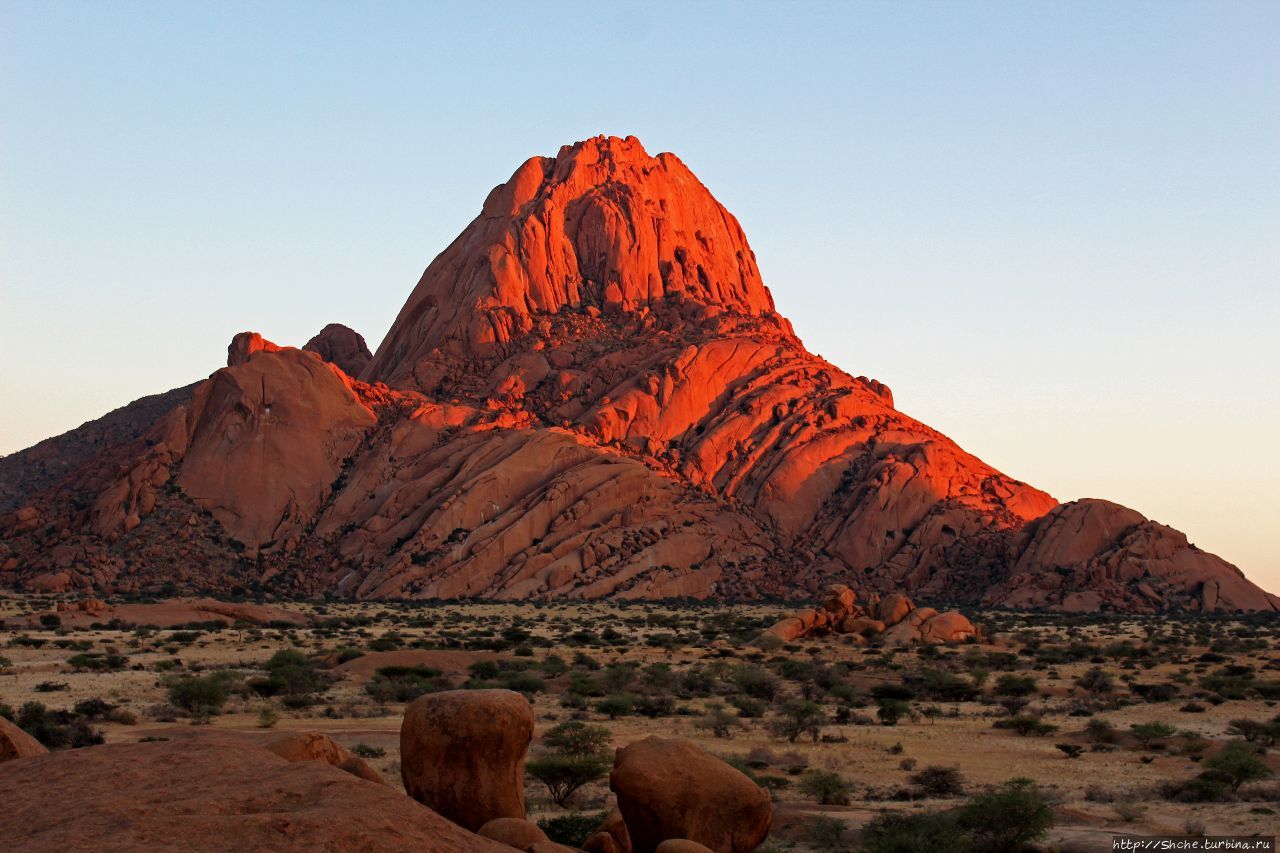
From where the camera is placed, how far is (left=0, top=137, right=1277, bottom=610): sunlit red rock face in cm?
10362

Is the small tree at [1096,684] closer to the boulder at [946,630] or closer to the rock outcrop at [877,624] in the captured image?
the rock outcrop at [877,624]

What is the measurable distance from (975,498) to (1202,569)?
23.1 metres

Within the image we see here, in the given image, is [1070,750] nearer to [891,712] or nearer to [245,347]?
[891,712]

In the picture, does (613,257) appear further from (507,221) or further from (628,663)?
(628,663)

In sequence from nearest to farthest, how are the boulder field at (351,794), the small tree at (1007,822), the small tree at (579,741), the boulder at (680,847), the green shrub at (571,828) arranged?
the boulder field at (351,794), the boulder at (680,847), the green shrub at (571,828), the small tree at (1007,822), the small tree at (579,741)

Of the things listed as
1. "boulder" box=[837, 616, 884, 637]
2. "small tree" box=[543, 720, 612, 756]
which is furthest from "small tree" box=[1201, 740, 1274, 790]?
"boulder" box=[837, 616, 884, 637]

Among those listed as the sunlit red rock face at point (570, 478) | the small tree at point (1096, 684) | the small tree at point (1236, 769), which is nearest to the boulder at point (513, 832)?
the small tree at point (1236, 769)

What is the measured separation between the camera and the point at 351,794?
10.3 metres

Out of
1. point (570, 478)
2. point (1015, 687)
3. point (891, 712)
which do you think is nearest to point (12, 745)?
point (891, 712)

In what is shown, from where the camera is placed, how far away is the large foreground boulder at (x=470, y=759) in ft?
49.4

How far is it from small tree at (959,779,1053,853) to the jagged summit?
115 meters

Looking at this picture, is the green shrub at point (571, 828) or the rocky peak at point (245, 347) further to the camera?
the rocky peak at point (245, 347)

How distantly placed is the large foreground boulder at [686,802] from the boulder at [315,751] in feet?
10.4

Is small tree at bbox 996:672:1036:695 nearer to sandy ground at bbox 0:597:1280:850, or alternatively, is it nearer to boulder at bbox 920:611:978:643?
sandy ground at bbox 0:597:1280:850
